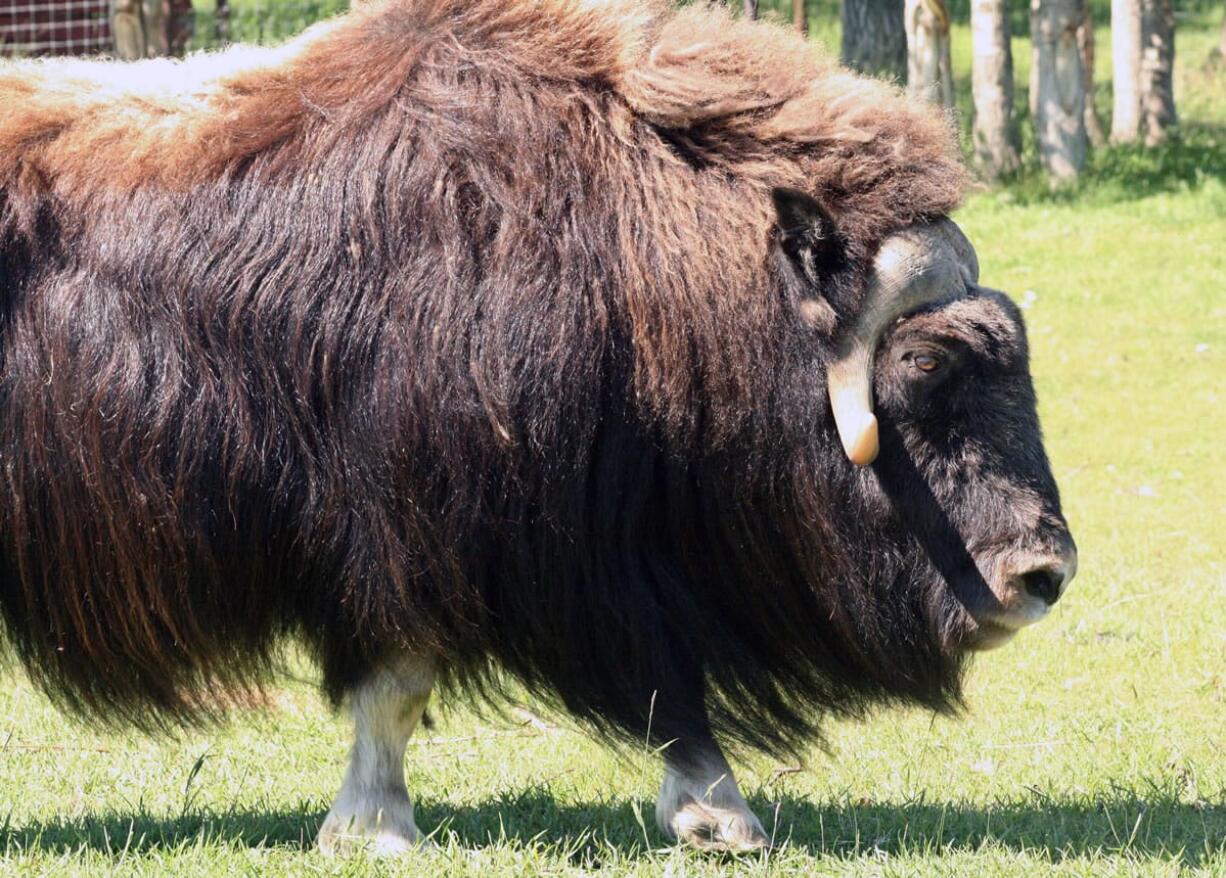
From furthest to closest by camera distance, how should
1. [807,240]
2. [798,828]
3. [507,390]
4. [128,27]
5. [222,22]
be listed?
[222,22]
[128,27]
[798,828]
[807,240]
[507,390]

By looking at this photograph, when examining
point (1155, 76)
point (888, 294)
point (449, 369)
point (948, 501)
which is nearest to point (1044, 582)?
point (948, 501)

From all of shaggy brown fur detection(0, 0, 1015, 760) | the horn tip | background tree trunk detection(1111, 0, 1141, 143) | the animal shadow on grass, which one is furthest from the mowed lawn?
background tree trunk detection(1111, 0, 1141, 143)

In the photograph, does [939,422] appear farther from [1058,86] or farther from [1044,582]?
[1058,86]

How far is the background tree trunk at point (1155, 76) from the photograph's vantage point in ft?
47.8

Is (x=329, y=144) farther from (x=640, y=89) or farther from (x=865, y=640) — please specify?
(x=865, y=640)

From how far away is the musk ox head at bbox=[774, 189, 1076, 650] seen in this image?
3.13 m

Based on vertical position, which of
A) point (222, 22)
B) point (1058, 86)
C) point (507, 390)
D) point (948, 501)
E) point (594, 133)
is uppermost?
point (594, 133)

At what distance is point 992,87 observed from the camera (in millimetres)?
12008

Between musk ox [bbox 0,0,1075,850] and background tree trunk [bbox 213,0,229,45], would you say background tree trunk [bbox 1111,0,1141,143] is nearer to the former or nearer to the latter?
background tree trunk [bbox 213,0,229,45]

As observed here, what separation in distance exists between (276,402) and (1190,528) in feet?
15.3

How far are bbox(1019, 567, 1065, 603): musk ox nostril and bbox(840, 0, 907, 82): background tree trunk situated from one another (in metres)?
9.97

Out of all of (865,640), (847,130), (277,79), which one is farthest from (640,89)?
(865,640)

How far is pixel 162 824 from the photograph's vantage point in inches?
134

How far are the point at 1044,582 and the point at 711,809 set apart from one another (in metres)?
0.75
